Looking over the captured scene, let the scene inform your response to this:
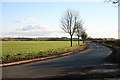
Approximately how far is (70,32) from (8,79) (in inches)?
1902

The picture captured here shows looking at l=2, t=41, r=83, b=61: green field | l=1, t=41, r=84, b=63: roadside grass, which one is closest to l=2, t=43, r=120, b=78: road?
l=1, t=41, r=84, b=63: roadside grass

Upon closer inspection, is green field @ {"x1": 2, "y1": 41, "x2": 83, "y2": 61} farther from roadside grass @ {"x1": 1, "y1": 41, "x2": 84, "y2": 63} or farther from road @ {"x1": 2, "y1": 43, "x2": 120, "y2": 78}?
road @ {"x1": 2, "y1": 43, "x2": 120, "y2": 78}

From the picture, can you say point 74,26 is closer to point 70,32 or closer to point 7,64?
point 70,32

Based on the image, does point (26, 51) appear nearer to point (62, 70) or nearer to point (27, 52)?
point (27, 52)

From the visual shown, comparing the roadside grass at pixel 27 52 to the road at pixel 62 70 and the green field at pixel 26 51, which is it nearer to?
the green field at pixel 26 51

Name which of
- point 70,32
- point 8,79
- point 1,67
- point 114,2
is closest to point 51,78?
point 8,79

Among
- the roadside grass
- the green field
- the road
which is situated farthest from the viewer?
the green field

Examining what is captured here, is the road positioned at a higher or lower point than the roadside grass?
lower

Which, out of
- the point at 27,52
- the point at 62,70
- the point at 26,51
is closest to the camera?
the point at 62,70

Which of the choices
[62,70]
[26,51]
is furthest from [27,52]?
[62,70]

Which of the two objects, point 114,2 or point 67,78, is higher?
point 114,2

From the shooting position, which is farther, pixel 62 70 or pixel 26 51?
pixel 26 51

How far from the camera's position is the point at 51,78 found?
14367 mm

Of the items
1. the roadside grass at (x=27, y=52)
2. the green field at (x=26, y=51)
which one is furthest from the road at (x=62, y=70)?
the green field at (x=26, y=51)
